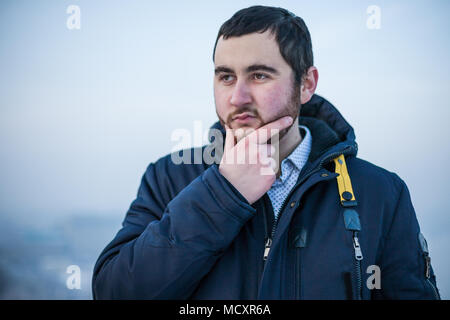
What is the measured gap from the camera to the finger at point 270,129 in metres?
2.48

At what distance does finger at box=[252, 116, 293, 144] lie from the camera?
2.48m

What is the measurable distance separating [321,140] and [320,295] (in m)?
1.23

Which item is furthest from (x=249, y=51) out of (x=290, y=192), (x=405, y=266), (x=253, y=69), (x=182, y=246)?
(x=405, y=266)

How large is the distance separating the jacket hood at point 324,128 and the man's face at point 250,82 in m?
0.33

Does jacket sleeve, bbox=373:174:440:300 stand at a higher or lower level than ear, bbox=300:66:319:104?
lower

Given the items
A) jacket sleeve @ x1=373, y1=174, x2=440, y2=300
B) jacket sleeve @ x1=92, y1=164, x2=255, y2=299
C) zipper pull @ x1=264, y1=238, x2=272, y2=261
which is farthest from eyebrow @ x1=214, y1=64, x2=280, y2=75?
Result: jacket sleeve @ x1=373, y1=174, x2=440, y2=300

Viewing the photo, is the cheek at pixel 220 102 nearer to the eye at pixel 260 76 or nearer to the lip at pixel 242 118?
the lip at pixel 242 118

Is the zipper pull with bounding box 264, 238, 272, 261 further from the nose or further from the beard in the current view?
the nose

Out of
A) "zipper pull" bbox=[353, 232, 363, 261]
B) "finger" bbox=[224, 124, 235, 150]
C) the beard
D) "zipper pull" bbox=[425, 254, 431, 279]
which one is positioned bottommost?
"zipper pull" bbox=[425, 254, 431, 279]

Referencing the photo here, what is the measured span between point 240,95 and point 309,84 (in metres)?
0.86

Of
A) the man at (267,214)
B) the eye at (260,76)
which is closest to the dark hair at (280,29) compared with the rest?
the man at (267,214)

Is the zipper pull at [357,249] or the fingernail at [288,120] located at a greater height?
the fingernail at [288,120]

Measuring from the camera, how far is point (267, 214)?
253 cm
